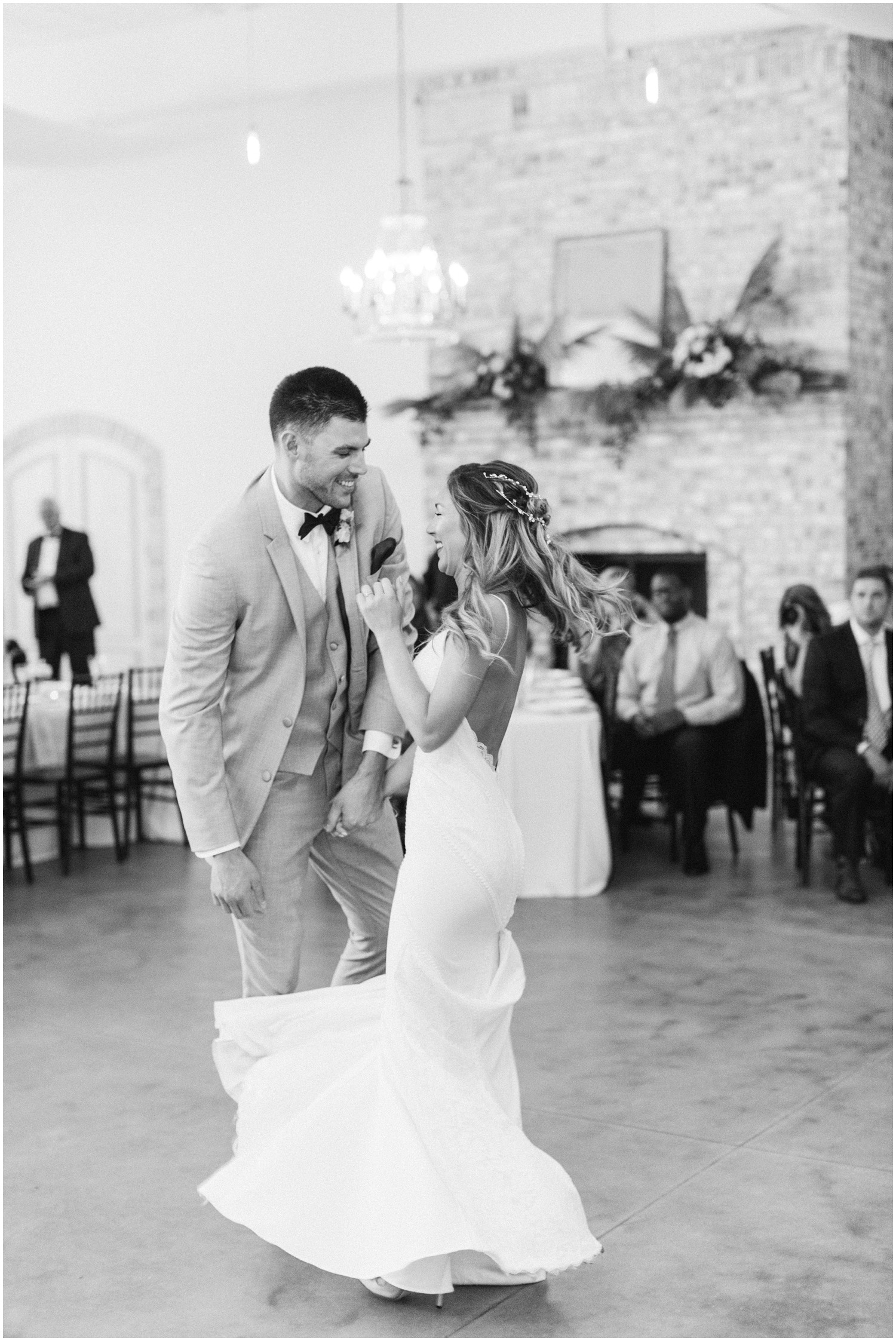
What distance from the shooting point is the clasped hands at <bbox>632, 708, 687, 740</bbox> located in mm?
7125

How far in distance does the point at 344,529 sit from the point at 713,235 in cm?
753

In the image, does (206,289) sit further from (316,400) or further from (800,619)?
(316,400)

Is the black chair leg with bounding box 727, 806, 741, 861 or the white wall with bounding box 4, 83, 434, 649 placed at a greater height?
the white wall with bounding box 4, 83, 434, 649

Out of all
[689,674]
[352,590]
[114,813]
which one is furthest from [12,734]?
[352,590]

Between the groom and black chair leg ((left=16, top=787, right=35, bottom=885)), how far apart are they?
3.92m

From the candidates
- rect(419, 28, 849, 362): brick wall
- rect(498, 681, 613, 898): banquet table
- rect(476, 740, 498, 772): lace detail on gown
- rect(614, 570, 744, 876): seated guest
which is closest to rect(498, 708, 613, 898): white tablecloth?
rect(498, 681, 613, 898): banquet table

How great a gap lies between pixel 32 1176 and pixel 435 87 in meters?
8.96

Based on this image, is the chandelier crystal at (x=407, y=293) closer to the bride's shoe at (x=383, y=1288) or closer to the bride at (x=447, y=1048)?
the bride at (x=447, y=1048)

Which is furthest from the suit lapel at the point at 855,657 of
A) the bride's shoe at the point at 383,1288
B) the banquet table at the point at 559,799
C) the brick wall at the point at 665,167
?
the bride's shoe at the point at 383,1288

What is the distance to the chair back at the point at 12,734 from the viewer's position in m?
7.19

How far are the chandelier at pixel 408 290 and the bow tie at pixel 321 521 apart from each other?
5985mm

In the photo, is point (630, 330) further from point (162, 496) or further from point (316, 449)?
point (316, 449)

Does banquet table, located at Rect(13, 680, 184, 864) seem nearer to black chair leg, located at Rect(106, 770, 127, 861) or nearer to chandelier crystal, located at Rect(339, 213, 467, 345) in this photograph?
black chair leg, located at Rect(106, 770, 127, 861)

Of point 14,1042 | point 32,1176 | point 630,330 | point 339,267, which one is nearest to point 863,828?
point 14,1042
